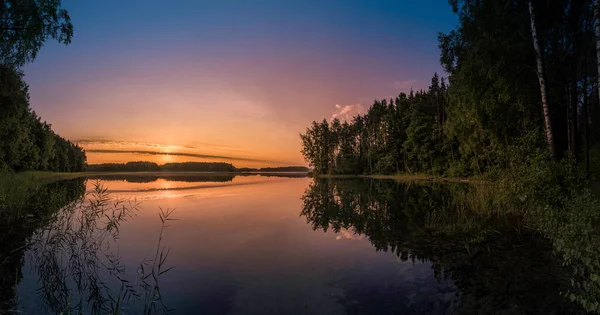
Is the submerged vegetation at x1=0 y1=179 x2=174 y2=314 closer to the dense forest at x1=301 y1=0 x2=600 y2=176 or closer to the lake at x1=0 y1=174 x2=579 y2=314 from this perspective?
the lake at x1=0 y1=174 x2=579 y2=314

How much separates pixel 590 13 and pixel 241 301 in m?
22.7

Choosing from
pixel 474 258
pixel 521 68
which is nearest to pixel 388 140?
pixel 521 68

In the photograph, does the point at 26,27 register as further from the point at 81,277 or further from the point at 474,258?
the point at 474,258

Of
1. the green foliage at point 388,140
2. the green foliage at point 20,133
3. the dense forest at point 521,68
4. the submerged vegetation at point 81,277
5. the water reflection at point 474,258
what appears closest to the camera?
the water reflection at point 474,258

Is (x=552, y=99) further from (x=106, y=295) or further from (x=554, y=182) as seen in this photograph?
(x=106, y=295)

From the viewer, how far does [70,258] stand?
9406 millimetres

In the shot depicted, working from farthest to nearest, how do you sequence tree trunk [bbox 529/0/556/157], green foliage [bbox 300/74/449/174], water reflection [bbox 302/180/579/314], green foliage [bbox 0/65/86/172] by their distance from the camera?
1. green foliage [bbox 300/74/449/174]
2. green foliage [bbox 0/65/86/172]
3. tree trunk [bbox 529/0/556/157]
4. water reflection [bbox 302/180/579/314]

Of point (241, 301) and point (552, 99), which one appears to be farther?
point (552, 99)

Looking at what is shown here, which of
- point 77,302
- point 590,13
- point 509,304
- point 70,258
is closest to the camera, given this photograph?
point 509,304

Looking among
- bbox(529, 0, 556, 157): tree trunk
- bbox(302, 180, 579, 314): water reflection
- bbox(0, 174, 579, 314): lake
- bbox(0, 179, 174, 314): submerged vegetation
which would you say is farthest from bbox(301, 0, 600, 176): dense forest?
bbox(0, 179, 174, 314): submerged vegetation

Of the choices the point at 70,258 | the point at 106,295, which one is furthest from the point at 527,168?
the point at 70,258

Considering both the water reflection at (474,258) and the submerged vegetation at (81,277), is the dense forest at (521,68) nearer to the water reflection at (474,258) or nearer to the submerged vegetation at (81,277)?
the water reflection at (474,258)

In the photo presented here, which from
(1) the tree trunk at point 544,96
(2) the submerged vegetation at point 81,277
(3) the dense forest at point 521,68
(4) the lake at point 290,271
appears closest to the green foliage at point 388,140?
(3) the dense forest at point 521,68

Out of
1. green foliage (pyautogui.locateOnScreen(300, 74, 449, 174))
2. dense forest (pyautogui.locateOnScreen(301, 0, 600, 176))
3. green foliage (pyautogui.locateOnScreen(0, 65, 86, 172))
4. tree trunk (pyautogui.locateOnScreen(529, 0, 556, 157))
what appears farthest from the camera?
green foliage (pyautogui.locateOnScreen(300, 74, 449, 174))
